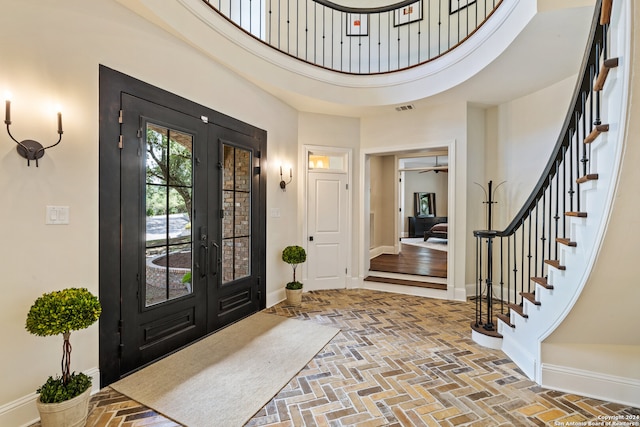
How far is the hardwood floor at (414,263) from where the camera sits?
5520 mm

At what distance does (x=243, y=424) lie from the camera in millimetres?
1967

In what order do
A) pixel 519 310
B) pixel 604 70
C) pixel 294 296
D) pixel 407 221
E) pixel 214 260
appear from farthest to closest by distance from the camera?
pixel 407 221, pixel 294 296, pixel 214 260, pixel 519 310, pixel 604 70

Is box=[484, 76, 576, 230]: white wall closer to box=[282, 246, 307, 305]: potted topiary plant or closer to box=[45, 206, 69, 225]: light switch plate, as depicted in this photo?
box=[282, 246, 307, 305]: potted topiary plant

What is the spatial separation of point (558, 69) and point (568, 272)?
2.78 meters

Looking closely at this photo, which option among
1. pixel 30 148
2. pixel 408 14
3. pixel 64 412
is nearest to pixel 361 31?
pixel 408 14

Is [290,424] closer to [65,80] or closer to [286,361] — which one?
[286,361]

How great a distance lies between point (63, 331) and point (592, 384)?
12.3 ft

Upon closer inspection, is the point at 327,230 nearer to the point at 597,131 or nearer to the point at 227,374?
the point at 227,374

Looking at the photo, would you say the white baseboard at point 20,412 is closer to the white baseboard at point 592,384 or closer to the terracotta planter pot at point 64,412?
the terracotta planter pot at point 64,412

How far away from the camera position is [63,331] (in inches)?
69.5

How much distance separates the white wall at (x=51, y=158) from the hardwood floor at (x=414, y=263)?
467cm

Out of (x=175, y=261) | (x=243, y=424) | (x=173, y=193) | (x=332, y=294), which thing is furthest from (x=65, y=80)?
→ (x=332, y=294)

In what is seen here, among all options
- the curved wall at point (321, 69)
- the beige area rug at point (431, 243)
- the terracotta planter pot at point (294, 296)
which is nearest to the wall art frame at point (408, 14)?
the curved wall at point (321, 69)

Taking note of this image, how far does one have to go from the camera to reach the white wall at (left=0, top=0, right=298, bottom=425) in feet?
6.22
